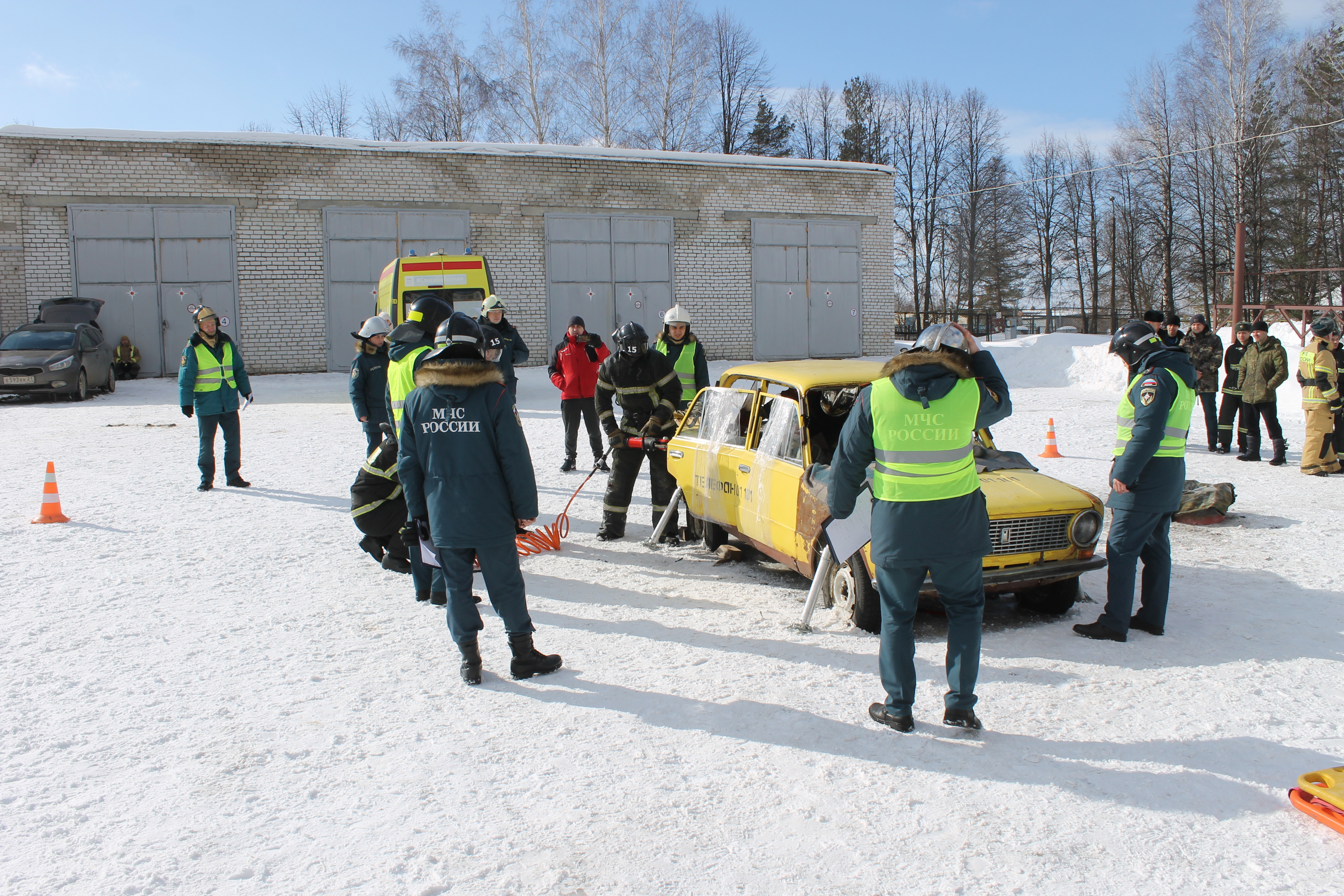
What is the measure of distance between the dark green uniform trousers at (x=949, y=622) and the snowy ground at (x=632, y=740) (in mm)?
184

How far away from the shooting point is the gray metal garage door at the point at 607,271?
2300cm

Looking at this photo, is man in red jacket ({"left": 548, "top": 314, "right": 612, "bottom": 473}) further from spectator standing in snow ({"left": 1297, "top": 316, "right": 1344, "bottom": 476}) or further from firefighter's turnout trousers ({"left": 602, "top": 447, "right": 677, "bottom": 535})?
spectator standing in snow ({"left": 1297, "top": 316, "right": 1344, "bottom": 476})

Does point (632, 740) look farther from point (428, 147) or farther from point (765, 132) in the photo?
point (765, 132)

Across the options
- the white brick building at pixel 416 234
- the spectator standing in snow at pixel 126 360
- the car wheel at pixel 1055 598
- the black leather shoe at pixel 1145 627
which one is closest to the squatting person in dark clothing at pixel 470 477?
the car wheel at pixel 1055 598

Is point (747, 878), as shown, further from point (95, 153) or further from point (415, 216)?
point (95, 153)

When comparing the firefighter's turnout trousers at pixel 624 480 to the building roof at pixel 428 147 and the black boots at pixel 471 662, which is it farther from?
the building roof at pixel 428 147

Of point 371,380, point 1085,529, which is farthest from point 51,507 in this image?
point 1085,529

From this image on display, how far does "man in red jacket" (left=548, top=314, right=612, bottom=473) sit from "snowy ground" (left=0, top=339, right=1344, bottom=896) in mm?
3485

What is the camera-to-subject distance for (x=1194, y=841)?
2938 millimetres

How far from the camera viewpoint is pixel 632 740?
3742 mm

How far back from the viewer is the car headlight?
5.01 metres

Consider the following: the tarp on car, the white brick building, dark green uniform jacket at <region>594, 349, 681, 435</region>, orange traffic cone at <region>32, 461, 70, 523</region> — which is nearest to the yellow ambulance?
the white brick building

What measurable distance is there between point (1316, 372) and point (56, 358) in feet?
63.0

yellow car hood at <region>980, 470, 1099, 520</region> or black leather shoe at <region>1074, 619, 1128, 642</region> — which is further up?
yellow car hood at <region>980, 470, 1099, 520</region>
